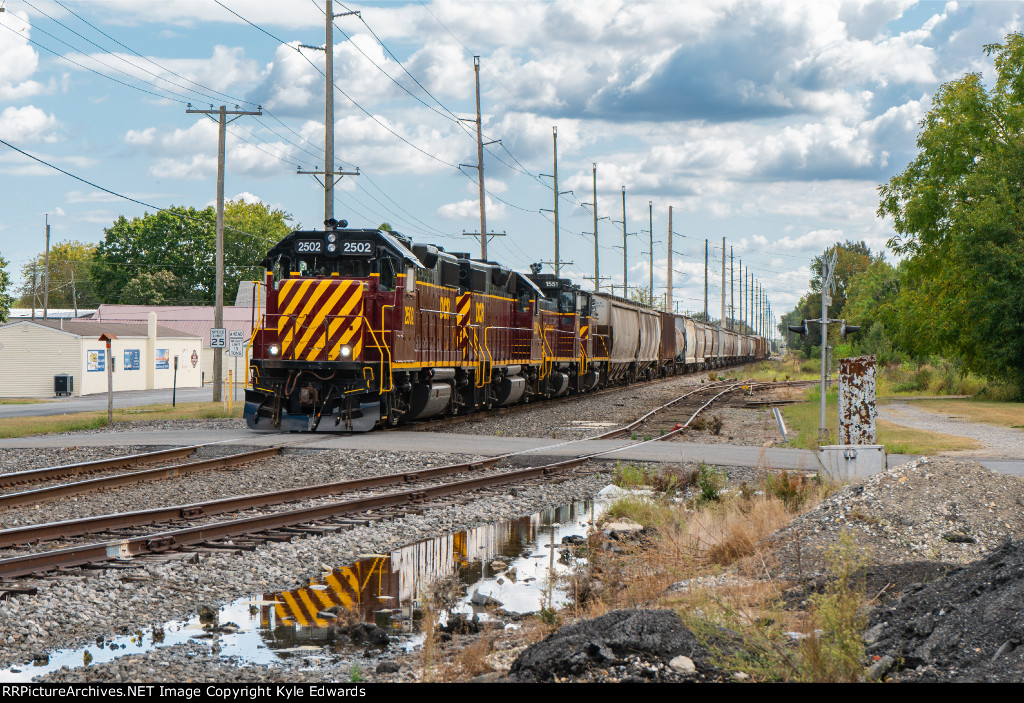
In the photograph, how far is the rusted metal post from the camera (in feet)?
48.6

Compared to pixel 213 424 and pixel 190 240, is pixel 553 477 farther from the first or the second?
pixel 190 240

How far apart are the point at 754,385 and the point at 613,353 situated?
9.39 metres

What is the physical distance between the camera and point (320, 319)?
61.5 ft

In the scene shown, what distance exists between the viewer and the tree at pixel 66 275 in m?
113

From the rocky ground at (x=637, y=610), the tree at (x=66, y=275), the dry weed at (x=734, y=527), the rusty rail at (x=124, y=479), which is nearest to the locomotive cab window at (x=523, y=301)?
the rusty rail at (x=124, y=479)

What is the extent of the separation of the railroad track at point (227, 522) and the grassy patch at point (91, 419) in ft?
38.9

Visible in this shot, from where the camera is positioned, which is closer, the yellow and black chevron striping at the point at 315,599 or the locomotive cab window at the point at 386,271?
the yellow and black chevron striping at the point at 315,599

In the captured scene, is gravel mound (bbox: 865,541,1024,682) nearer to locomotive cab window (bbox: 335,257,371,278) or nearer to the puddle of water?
the puddle of water

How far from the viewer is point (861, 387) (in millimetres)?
14836

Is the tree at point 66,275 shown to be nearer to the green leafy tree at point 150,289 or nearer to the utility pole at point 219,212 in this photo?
the green leafy tree at point 150,289


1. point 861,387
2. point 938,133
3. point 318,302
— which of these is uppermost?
point 938,133

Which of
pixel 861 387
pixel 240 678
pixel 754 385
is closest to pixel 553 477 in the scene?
pixel 861 387

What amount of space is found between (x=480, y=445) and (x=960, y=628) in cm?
1325

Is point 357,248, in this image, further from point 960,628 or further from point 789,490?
point 960,628
